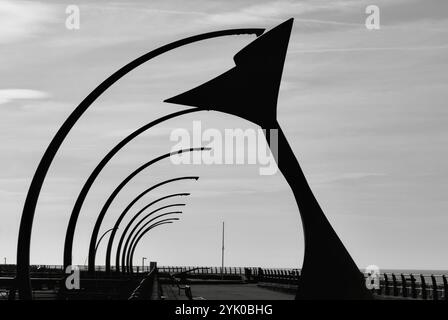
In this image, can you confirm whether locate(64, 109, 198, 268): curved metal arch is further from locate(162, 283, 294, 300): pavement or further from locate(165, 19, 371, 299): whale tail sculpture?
locate(162, 283, 294, 300): pavement

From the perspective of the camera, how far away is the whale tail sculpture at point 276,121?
26.8m

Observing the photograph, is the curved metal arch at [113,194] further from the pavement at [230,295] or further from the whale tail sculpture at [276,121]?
the whale tail sculpture at [276,121]

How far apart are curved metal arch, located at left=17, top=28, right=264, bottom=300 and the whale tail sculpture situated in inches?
298

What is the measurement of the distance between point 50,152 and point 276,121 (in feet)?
35.1

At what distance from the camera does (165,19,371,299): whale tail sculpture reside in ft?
87.8

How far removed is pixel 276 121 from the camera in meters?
27.2

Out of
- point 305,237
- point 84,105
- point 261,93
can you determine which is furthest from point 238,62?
point 84,105

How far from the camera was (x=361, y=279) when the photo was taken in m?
27.0

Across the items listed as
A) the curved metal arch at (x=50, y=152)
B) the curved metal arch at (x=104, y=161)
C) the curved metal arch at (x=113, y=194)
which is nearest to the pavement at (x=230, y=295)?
the curved metal arch at (x=113, y=194)

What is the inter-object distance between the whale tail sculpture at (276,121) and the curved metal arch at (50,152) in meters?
7.57

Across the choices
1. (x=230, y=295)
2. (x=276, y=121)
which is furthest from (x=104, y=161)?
(x=230, y=295)

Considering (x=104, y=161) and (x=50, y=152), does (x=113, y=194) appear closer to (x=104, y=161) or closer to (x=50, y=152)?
(x=104, y=161)
